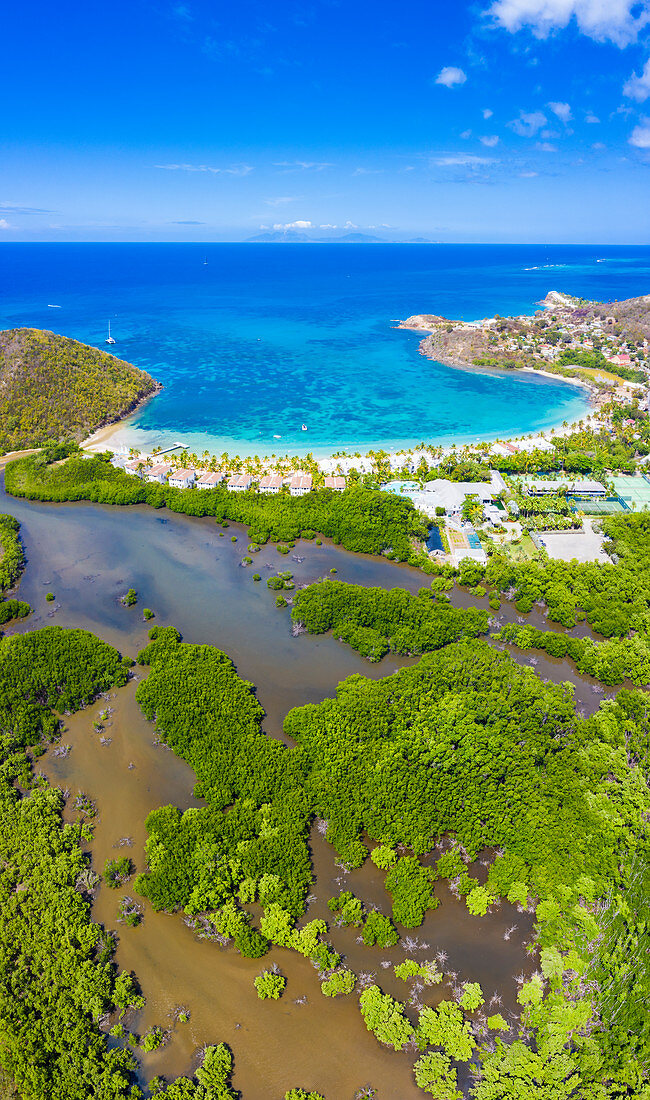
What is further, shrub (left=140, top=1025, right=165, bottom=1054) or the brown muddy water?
the brown muddy water

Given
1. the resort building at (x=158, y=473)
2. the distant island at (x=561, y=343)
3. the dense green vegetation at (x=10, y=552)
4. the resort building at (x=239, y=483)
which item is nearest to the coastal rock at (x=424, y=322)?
the distant island at (x=561, y=343)

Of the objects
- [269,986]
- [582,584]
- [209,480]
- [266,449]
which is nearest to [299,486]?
[209,480]

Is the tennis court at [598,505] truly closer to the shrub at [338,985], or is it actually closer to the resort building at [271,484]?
the resort building at [271,484]

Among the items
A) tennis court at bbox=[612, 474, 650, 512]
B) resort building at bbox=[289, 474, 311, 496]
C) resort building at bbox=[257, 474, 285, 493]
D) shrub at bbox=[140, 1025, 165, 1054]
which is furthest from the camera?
resort building at bbox=[257, 474, 285, 493]

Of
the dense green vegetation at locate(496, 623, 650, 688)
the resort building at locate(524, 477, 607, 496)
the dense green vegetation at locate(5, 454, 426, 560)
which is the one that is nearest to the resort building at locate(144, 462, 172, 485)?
the dense green vegetation at locate(5, 454, 426, 560)

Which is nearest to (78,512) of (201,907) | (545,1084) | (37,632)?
(37,632)

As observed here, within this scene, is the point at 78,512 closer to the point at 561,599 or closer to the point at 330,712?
the point at 330,712

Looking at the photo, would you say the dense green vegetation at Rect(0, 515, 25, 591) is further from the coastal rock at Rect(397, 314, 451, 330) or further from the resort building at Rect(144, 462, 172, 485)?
the coastal rock at Rect(397, 314, 451, 330)
